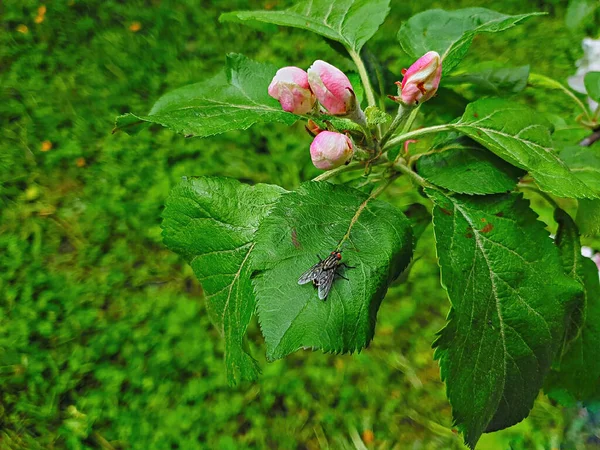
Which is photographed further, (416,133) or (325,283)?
(416,133)

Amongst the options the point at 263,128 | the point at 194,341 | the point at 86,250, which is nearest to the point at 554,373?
the point at 194,341

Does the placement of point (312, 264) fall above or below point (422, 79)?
below

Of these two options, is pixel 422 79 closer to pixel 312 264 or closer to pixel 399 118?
pixel 399 118

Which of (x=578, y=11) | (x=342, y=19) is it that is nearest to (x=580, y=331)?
(x=342, y=19)

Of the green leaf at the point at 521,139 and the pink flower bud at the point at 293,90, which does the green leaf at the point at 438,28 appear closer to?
the green leaf at the point at 521,139

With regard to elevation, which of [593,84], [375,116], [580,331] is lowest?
[580,331]

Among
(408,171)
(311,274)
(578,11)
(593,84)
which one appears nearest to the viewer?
(311,274)

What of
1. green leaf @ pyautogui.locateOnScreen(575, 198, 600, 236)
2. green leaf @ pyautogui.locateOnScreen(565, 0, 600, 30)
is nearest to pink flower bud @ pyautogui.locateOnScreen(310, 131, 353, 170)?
green leaf @ pyautogui.locateOnScreen(575, 198, 600, 236)
